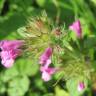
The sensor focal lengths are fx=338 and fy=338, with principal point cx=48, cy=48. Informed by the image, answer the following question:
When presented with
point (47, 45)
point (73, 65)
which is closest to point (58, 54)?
point (47, 45)

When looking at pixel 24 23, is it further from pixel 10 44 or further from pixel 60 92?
pixel 10 44

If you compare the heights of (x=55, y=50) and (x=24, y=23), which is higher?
(x=55, y=50)

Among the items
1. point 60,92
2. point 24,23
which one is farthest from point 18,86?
point 24,23

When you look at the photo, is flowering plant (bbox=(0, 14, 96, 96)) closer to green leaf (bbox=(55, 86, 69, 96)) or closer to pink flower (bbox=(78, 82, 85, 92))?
pink flower (bbox=(78, 82, 85, 92))

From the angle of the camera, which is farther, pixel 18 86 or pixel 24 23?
pixel 24 23

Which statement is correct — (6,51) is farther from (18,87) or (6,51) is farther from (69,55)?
(18,87)
